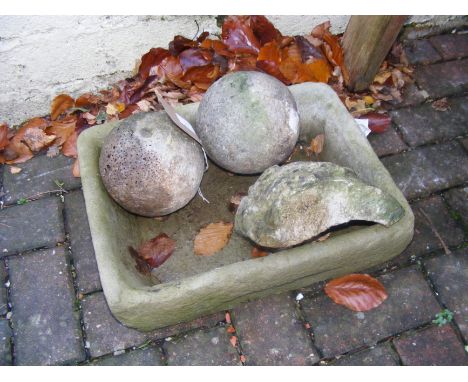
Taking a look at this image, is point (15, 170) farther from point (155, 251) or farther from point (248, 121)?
point (248, 121)

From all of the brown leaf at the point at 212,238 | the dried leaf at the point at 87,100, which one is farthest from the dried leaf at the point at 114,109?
the brown leaf at the point at 212,238

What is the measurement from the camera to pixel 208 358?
246 cm

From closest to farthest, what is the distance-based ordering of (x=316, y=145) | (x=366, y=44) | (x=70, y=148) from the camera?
(x=316, y=145) → (x=366, y=44) → (x=70, y=148)

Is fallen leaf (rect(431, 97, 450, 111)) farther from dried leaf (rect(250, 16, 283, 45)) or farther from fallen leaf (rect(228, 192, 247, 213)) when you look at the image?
fallen leaf (rect(228, 192, 247, 213))

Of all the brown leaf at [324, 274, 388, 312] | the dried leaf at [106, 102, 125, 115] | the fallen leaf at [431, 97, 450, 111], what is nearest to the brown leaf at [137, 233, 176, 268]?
the brown leaf at [324, 274, 388, 312]

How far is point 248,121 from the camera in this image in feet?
7.31

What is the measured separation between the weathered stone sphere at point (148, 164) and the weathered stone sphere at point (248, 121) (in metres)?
0.16

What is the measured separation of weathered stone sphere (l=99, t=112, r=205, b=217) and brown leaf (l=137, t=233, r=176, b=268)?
0.72 ft

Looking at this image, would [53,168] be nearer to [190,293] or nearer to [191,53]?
[191,53]

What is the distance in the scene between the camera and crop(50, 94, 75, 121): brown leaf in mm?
3273

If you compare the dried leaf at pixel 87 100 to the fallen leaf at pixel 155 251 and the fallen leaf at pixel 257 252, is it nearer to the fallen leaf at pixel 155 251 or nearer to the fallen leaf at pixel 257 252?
the fallen leaf at pixel 155 251

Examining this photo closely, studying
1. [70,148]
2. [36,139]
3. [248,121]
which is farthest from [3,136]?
[248,121]

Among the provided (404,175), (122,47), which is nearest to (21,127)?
(122,47)

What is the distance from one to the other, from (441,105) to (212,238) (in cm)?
199
